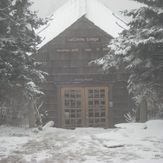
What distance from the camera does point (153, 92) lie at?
7.74 metres

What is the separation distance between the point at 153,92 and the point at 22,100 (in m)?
4.38

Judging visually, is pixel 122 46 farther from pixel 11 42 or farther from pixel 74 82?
pixel 74 82

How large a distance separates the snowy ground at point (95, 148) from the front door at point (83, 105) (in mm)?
4104

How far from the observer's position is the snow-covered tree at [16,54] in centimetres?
739

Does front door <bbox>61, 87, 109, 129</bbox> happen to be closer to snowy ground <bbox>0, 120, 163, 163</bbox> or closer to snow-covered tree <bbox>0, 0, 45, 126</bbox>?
snow-covered tree <bbox>0, 0, 45, 126</bbox>

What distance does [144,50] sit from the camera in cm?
682

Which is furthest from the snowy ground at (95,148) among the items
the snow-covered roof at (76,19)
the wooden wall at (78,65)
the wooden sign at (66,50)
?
the snow-covered roof at (76,19)

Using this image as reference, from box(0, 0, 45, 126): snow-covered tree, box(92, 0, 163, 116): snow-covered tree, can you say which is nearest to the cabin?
box(0, 0, 45, 126): snow-covered tree

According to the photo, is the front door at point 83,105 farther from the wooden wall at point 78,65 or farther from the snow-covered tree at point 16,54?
the snow-covered tree at point 16,54

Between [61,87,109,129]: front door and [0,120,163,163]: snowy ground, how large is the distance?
4.10 metres

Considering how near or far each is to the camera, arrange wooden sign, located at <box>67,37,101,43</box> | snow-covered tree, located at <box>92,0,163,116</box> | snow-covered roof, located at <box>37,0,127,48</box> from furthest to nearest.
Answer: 1. snow-covered roof, located at <box>37,0,127,48</box>
2. wooden sign, located at <box>67,37,101,43</box>
3. snow-covered tree, located at <box>92,0,163,116</box>

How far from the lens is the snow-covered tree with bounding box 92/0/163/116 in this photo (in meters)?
6.53

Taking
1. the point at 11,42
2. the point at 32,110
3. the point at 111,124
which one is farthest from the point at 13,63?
the point at 111,124

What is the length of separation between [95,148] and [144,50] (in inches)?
118
